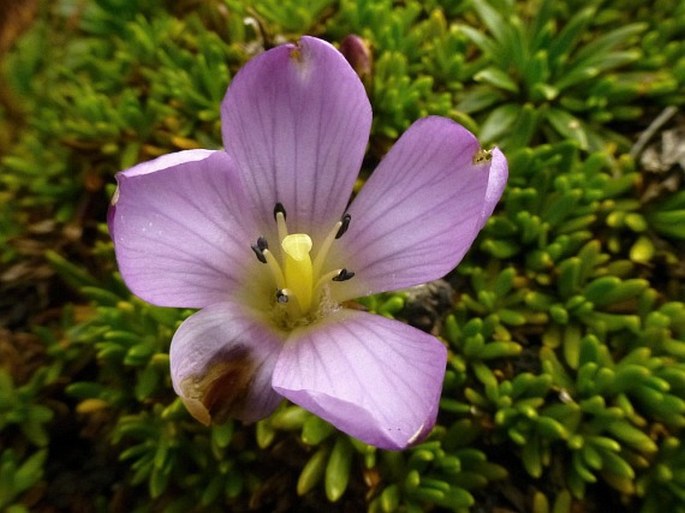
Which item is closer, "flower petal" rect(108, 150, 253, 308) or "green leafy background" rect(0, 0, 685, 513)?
→ "flower petal" rect(108, 150, 253, 308)

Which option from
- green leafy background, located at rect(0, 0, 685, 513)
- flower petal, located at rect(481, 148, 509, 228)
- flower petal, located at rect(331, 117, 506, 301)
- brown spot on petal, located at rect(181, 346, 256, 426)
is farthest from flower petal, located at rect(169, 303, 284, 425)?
flower petal, located at rect(481, 148, 509, 228)

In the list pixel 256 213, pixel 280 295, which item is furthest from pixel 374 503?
pixel 256 213

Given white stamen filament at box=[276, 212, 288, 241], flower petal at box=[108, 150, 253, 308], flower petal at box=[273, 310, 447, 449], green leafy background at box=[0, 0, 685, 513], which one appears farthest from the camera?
green leafy background at box=[0, 0, 685, 513]

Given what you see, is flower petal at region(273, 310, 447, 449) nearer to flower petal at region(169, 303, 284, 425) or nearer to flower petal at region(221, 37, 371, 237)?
flower petal at region(169, 303, 284, 425)

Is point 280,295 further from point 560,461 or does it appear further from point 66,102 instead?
point 66,102

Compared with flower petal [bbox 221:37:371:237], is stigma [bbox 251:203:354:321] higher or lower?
lower

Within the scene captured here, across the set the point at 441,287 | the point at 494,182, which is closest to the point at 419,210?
the point at 494,182

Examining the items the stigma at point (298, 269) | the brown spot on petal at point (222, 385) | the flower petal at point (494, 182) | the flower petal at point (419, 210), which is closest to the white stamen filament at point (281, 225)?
the stigma at point (298, 269)
